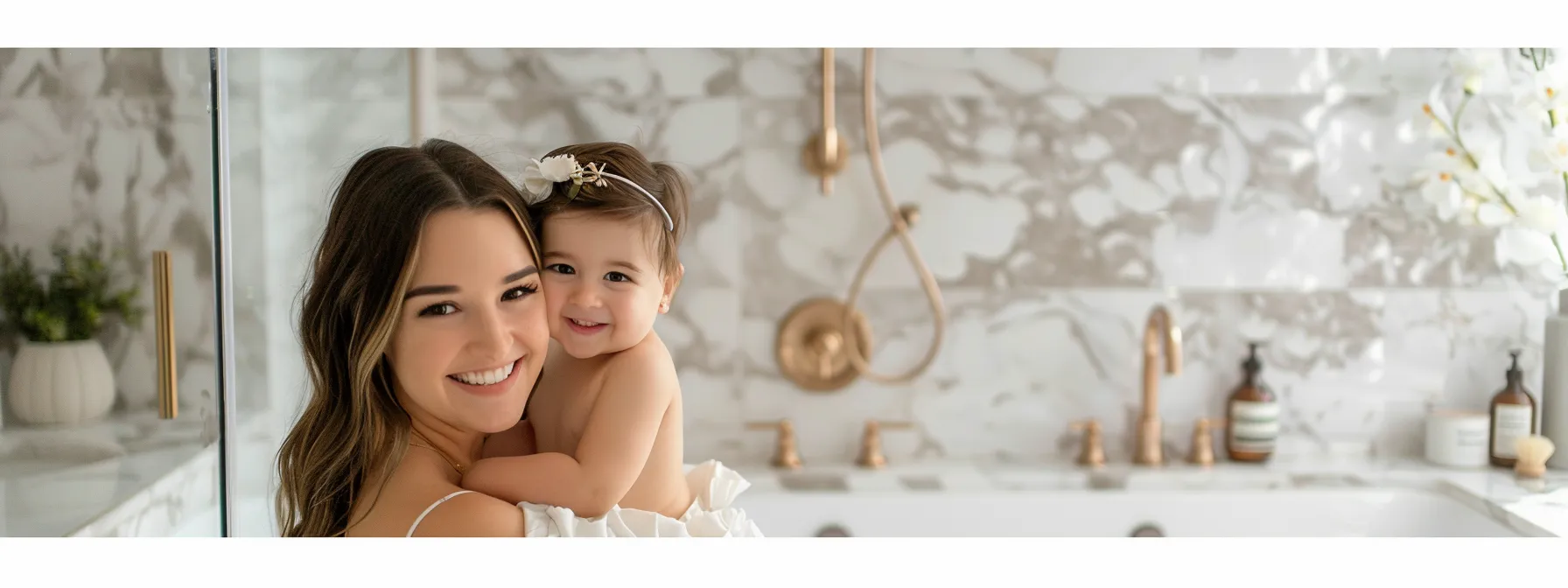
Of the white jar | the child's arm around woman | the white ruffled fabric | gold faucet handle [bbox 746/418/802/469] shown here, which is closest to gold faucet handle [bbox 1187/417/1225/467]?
the white jar

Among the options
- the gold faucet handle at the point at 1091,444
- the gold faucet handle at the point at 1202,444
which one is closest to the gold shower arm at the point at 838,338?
the gold faucet handle at the point at 1091,444

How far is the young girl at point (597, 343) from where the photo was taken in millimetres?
438

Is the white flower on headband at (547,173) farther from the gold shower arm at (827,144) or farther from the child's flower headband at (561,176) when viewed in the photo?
the gold shower arm at (827,144)

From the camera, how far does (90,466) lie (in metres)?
0.60

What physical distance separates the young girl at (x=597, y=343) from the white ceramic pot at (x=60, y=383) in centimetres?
29

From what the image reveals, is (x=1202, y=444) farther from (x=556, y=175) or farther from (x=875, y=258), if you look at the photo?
(x=556, y=175)

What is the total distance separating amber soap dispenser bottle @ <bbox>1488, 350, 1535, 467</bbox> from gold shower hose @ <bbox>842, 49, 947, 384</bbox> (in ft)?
2.63

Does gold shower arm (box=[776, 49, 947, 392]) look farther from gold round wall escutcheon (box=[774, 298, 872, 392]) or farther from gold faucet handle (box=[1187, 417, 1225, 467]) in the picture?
gold faucet handle (box=[1187, 417, 1225, 467])

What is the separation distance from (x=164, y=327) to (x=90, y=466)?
9 cm

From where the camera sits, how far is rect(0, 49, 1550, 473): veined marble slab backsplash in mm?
1412

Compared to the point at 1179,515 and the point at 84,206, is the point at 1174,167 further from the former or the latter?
the point at 84,206

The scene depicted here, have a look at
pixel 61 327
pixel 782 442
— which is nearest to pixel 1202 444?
pixel 782 442

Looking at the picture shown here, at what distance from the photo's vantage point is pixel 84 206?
1.93 ft
